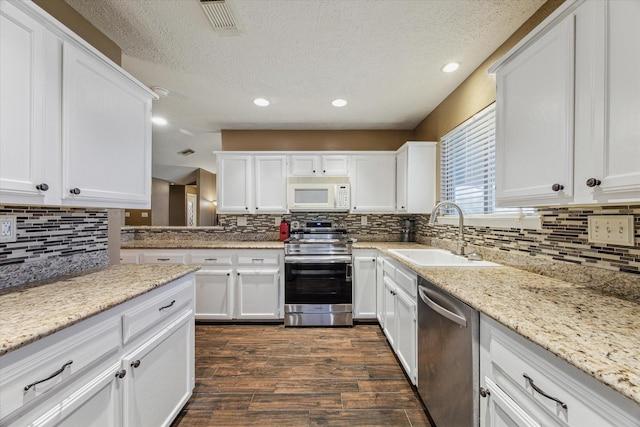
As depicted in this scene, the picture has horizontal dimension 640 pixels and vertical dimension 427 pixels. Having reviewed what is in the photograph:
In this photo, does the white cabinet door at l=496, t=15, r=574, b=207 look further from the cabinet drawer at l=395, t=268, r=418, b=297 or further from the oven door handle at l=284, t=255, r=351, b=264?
the oven door handle at l=284, t=255, r=351, b=264

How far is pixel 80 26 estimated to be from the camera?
158cm

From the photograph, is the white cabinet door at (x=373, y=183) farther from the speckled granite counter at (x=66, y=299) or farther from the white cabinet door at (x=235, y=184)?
the speckled granite counter at (x=66, y=299)

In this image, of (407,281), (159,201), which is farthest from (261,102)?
(159,201)

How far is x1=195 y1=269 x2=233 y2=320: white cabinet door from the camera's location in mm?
2910

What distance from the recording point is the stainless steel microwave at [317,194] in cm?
323

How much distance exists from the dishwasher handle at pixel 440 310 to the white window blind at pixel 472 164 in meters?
0.81

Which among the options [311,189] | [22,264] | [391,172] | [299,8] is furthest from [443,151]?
[22,264]

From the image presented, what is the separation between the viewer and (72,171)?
1.17m

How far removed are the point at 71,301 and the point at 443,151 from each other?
299 cm

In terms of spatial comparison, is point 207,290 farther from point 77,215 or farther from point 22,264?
point 22,264

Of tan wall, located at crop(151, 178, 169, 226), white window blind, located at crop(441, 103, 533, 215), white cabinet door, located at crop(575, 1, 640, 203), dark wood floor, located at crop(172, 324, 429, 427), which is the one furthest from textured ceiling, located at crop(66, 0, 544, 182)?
tan wall, located at crop(151, 178, 169, 226)

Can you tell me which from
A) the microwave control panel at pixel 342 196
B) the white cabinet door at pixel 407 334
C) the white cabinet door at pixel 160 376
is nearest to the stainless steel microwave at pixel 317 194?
the microwave control panel at pixel 342 196

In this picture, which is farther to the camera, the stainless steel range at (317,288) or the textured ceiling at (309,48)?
the stainless steel range at (317,288)

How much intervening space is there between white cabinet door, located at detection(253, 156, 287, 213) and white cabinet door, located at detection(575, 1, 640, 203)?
2.72m
